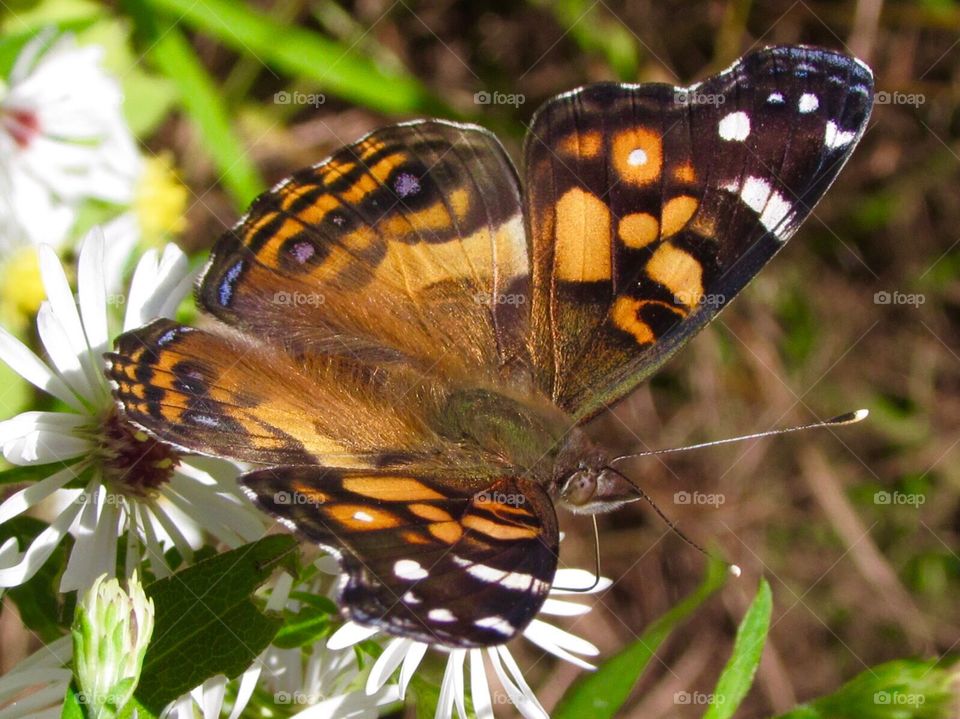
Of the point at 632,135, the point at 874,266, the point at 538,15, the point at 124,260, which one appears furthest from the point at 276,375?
the point at 874,266

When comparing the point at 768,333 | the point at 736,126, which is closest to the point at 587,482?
the point at 736,126

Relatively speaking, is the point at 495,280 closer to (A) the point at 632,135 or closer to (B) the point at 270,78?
(A) the point at 632,135

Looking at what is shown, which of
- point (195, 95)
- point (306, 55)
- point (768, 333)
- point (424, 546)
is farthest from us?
point (768, 333)

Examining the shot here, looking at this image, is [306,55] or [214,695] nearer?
[214,695]

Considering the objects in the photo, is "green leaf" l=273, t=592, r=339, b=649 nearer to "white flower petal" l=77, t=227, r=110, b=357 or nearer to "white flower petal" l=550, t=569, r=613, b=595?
"white flower petal" l=550, t=569, r=613, b=595

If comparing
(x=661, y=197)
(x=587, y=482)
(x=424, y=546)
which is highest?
(x=661, y=197)

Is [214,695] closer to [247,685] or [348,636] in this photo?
[247,685]
